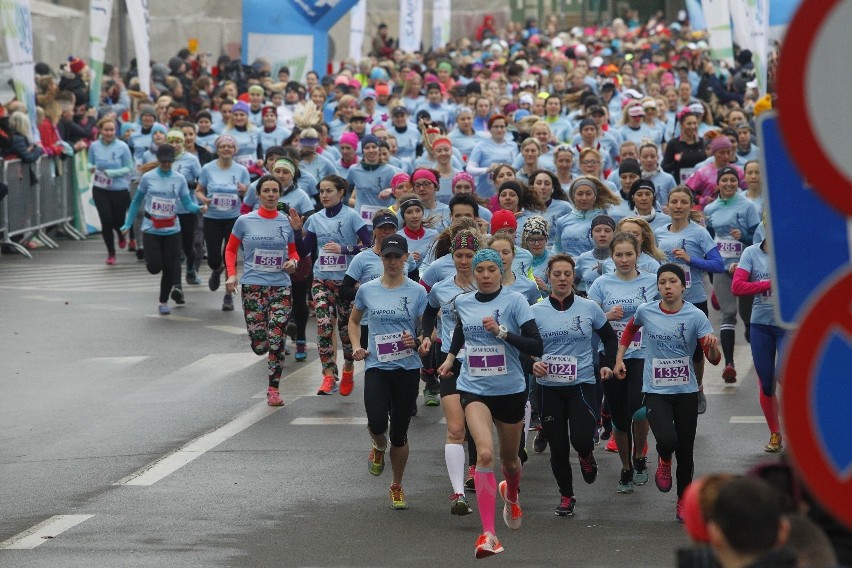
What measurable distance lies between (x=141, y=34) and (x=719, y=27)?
28.9 feet

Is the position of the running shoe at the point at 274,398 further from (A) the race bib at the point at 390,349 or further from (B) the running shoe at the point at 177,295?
(B) the running shoe at the point at 177,295

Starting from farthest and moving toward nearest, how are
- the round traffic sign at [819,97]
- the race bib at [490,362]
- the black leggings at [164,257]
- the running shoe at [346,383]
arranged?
the black leggings at [164,257]
the running shoe at [346,383]
the race bib at [490,362]
the round traffic sign at [819,97]

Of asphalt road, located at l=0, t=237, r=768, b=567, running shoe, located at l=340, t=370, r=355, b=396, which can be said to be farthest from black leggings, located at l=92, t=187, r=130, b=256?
running shoe, located at l=340, t=370, r=355, b=396

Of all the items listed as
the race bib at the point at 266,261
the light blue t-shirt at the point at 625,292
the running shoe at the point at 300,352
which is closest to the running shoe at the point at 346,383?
the race bib at the point at 266,261

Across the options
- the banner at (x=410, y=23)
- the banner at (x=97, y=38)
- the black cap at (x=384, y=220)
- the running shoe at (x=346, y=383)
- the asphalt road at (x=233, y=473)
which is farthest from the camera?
the banner at (x=410, y=23)

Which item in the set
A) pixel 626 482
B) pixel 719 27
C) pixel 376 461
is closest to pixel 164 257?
pixel 376 461

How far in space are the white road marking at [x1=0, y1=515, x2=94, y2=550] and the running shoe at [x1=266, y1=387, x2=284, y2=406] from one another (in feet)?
11.7

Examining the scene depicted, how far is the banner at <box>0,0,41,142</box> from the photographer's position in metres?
21.1

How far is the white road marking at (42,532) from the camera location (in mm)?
8734

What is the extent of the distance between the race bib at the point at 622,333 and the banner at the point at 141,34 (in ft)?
52.9

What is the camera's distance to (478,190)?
60.5 feet

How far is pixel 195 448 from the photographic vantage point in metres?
11.4

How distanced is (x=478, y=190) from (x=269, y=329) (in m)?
5.74

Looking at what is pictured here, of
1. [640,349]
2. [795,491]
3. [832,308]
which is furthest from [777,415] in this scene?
[832,308]
